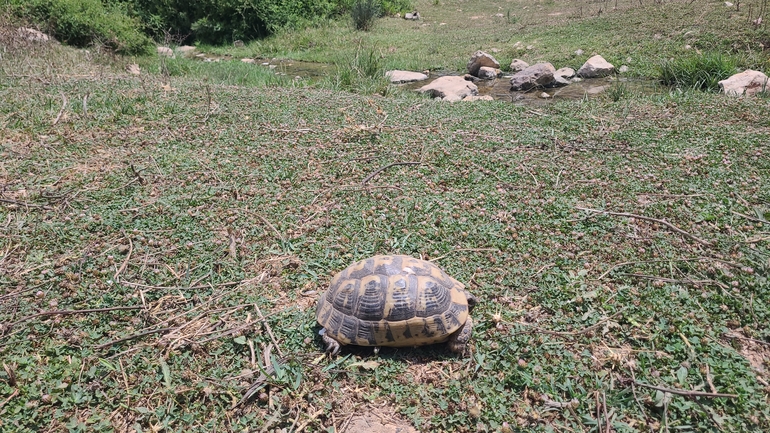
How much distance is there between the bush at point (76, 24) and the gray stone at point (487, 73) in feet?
29.5

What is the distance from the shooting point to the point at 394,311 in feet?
8.90

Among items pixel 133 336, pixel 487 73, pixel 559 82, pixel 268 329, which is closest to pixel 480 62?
pixel 487 73

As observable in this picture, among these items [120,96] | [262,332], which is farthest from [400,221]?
[120,96]

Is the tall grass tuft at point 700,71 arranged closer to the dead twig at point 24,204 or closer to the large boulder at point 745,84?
the large boulder at point 745,84

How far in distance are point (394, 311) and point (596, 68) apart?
9371 mm

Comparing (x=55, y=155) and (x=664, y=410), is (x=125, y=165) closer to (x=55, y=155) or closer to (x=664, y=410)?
(x=55, y=155)

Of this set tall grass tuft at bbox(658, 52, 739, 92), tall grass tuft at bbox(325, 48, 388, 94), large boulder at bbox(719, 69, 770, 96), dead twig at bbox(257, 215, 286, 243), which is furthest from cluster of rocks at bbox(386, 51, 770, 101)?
dead twig at bbox(257, 215, 286, 243)

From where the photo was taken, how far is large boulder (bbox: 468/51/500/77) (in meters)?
11.4

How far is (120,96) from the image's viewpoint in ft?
22.6

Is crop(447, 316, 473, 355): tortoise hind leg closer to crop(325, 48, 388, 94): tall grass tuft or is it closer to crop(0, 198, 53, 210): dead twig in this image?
crop(0, 198, 53, 210): dead twig

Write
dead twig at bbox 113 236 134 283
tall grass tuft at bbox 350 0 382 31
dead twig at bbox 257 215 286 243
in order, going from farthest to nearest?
tall grass tuft at bbox 350 0 382 31 < dead twig at bbox 257 215 286 243 < dead twig at bbox 113 236 134 283

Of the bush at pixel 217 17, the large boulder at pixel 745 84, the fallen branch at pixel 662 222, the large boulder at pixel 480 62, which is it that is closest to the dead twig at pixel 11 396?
the fallen branch at pixel 662 222

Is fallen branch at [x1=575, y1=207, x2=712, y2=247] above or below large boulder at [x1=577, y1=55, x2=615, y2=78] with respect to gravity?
below

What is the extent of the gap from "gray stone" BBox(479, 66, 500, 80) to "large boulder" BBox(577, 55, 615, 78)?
1.93 meters
